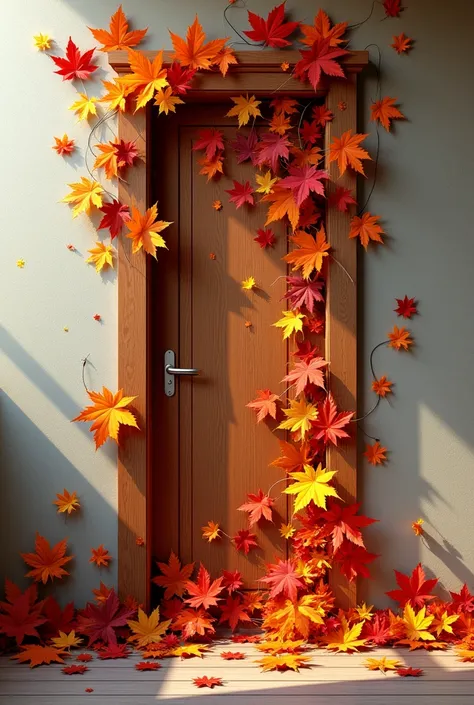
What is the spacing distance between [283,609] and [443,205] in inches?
65.7

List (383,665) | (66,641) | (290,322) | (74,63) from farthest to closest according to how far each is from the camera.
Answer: (290,322) → (74,63) → (66,641) → (383,665)

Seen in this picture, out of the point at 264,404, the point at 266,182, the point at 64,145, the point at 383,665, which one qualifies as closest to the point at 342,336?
the point at 264,404

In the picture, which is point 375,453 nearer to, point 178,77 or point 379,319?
point 379,319

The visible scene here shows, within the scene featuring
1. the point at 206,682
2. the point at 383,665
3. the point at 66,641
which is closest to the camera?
the point at 206,682

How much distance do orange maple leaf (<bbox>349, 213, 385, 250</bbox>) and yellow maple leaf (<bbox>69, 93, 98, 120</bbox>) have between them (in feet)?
3.54

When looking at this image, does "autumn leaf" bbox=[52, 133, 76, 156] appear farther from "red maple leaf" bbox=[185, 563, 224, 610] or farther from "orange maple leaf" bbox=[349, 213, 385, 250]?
"red maple leaf" bbox=[185, 563, 224, 610]

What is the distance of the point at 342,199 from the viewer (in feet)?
8.63

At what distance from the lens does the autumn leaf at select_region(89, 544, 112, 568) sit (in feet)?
8.71

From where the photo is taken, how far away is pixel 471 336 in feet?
8.86

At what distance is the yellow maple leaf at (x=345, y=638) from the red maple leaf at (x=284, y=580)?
194 mm

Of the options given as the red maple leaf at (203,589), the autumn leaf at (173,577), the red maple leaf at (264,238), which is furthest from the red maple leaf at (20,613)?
the red maple leaf at (264,238)

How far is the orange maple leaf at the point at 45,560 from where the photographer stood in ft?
8.63

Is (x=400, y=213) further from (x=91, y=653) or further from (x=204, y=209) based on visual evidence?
(x=91, y=653)

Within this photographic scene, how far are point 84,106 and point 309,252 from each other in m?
1.02
